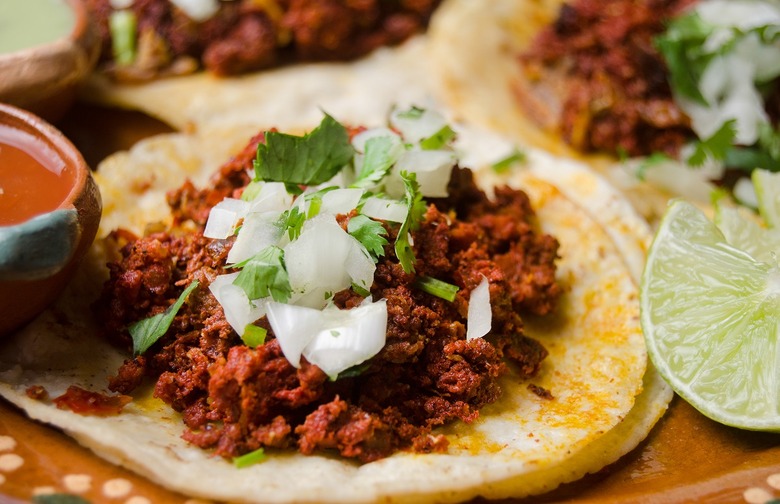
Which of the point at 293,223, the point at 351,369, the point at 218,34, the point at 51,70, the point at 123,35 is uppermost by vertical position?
the point at 293,223

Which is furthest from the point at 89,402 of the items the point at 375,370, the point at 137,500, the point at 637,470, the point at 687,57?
the point at 687,57

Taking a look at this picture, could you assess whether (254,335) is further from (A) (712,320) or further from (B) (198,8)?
(B) (198,8)

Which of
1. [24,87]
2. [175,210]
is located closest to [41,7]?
[24,87]

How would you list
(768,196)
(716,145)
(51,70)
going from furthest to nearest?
(716,145), (51,70), (768,196)

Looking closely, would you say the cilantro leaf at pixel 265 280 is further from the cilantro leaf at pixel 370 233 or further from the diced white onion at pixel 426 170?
the diced white onion at pixel 426 170

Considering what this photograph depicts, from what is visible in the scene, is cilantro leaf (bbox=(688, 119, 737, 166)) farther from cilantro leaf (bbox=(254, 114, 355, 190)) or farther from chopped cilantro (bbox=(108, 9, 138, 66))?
chopped cilantro (bbox=(108, 9, 138, 66))

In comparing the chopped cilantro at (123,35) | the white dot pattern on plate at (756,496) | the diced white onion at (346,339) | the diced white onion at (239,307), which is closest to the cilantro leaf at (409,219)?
the diced white onion at (346,339)

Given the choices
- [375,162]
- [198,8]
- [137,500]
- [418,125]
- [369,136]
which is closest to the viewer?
[137,500]

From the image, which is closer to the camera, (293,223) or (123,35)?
(293,223)
